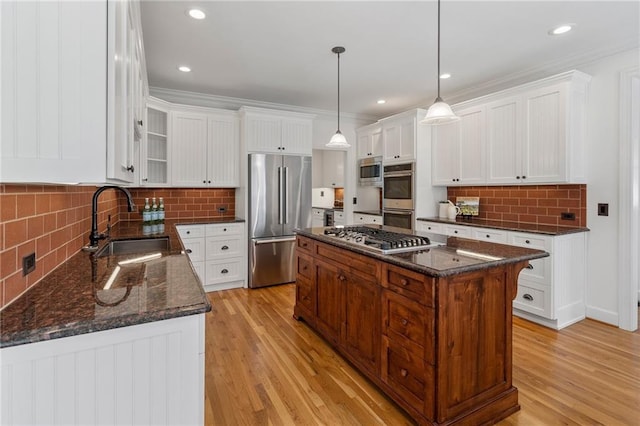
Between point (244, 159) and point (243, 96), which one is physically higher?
point (243, 96)

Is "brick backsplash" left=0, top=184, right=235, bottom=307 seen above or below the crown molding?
below

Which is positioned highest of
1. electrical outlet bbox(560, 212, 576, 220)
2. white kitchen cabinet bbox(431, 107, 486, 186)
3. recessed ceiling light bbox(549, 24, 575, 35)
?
recessed ceiling light bbox(549, 24, 575, 35)

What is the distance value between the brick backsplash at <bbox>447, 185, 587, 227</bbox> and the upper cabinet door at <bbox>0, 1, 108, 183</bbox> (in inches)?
163

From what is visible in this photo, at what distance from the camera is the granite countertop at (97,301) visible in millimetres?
952

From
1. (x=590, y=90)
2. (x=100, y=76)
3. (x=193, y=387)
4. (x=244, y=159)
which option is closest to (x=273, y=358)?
(x=193, y=387)

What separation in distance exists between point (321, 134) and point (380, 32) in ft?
8.86

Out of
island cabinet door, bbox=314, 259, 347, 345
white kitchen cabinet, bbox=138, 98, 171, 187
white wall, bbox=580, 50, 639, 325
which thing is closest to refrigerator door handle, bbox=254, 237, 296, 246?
white kitchen cabinet, bbox=138, 98, 171, 187

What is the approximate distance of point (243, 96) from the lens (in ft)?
15.4

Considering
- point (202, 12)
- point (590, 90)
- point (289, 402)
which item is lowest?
point (289, 402)

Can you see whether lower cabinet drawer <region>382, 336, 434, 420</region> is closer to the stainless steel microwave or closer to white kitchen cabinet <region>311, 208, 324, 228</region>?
the stainless steel microwave

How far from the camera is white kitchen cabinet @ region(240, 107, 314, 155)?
14.4 feet

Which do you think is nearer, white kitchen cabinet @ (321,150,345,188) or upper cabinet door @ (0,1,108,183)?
upper cabinet door @ (0,1,108,183)

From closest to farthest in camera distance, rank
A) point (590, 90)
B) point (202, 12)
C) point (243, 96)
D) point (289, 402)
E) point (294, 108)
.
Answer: point (289, 402)
point (202, 12)
point (590, 90)
point (243, 96)
point (294, 108)

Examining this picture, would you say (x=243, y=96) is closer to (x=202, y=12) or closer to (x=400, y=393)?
(x=202, y=12)
